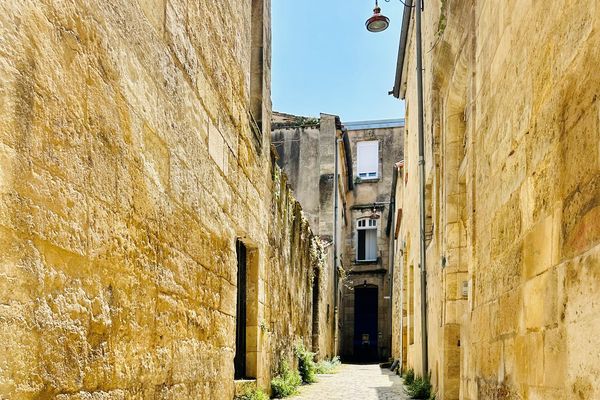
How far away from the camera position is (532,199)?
7.52ft

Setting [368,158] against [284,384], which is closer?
[284,384]

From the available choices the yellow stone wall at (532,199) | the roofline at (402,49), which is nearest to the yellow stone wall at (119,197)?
the yellow stone wall at (532,199)

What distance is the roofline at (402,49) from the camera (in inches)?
362

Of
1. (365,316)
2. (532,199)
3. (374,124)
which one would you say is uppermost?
(374,124)

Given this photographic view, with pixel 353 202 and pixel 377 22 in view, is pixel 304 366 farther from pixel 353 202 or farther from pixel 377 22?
pixel 353 202

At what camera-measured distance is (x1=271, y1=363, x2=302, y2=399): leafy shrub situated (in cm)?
626

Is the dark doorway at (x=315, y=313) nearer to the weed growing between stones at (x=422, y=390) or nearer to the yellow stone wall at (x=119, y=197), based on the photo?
the weed growing between stones at (x=422, y=390)

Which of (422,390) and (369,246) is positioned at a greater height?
(369,246)

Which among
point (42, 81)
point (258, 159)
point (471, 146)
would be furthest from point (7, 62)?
point (258, 159)

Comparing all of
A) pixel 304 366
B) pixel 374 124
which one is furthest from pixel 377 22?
pixel 374 124

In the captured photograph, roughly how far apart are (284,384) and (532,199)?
4807 millimetres

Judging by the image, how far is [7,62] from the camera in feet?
5.32

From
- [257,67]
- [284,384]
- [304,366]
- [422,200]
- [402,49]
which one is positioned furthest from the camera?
[402,49]

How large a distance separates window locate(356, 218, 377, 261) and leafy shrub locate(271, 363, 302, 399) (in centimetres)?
1658
